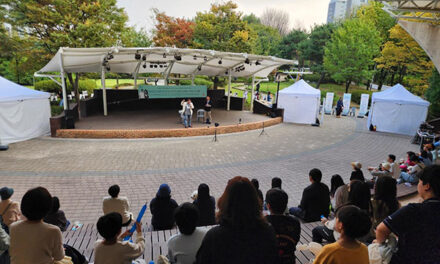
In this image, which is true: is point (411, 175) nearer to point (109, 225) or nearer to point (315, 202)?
point (315, 202)

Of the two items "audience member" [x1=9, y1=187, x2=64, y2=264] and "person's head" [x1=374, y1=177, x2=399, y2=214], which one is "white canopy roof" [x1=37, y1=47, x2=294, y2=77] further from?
"person's head" [x1=374, y1=177, x2=399, y2=214]

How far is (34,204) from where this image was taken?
2168mm

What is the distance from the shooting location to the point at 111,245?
2.21 m

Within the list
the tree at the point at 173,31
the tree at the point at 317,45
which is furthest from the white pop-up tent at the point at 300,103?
the tree at the point at 317,45

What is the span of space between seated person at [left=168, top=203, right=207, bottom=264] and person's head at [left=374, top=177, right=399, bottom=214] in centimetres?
223

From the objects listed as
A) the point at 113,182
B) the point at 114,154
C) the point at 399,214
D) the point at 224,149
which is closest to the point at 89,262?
the point at 399,214

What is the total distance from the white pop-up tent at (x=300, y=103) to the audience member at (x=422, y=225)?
14.9 meters

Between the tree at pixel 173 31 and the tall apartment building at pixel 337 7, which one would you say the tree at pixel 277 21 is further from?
the tall apartment building at pixel 337 7

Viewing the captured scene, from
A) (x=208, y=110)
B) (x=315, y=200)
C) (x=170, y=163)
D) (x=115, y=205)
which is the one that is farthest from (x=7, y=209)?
(x=208, y=110)

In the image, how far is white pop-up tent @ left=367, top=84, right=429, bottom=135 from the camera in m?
13.7

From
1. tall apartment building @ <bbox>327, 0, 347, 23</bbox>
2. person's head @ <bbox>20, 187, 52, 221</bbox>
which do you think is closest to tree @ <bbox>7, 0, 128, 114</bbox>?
person's head @ <bbox>20, 187, 52, 221</bbox>

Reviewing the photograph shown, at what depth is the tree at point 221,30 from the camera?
23297 millimetres

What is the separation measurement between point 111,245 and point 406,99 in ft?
53.8

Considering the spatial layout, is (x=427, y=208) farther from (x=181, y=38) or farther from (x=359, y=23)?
(x=359, y=23)
